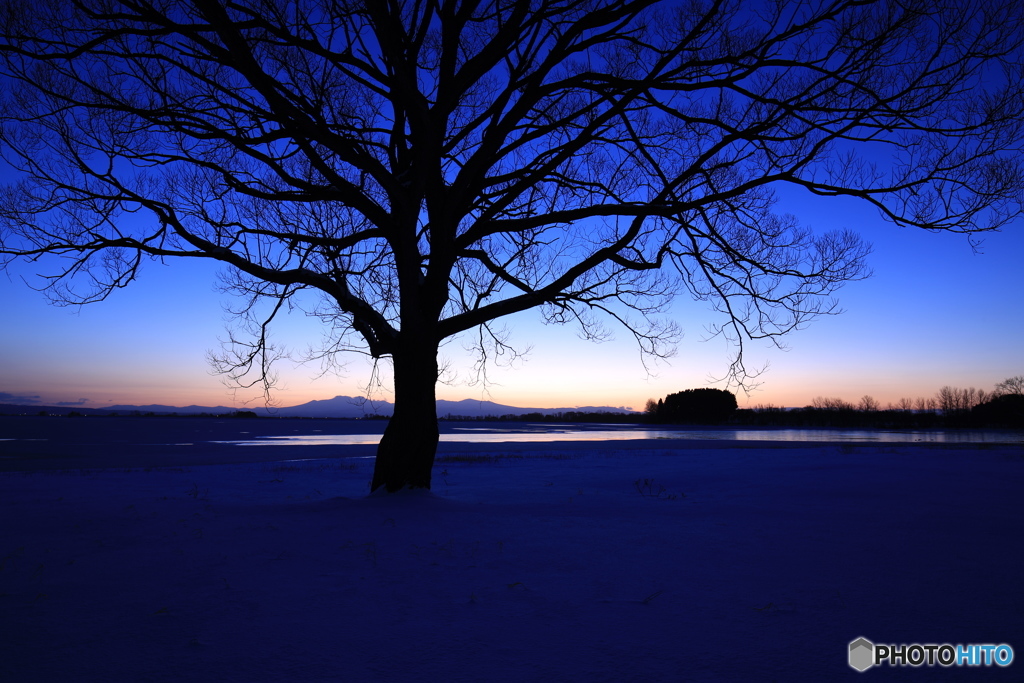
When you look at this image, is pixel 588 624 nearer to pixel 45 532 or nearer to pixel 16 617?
pixel 16 617

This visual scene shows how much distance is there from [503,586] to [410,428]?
3.89 metres

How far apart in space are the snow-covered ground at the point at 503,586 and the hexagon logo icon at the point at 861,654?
0.06 meters

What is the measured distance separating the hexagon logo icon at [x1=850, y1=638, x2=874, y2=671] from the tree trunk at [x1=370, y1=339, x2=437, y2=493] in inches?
209

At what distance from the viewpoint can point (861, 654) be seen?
10.0ft

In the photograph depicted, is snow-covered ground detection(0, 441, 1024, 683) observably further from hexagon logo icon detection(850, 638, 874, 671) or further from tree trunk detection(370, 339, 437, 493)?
tree trunk detection(370, 339, 437, 493)

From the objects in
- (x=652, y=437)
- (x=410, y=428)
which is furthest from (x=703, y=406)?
(x=410, y=428)

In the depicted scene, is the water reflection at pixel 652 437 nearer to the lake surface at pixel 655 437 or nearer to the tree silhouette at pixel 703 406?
the lake surface at pixel 655 437

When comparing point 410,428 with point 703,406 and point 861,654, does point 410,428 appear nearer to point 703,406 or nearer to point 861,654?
point 861,654

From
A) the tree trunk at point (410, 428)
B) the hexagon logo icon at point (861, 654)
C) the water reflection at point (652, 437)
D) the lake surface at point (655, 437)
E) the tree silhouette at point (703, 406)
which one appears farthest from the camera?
the tree silhouette at point (703, 406)

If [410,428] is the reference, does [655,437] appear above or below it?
below

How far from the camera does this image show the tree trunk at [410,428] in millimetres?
7676

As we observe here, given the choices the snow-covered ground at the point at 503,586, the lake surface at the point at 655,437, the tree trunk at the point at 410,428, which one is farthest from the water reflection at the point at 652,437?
the snow-covered ground at the point at 503,586

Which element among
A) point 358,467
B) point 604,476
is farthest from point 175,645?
point 358,467

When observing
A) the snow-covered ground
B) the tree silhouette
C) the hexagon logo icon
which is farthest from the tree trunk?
the tree silhouette
